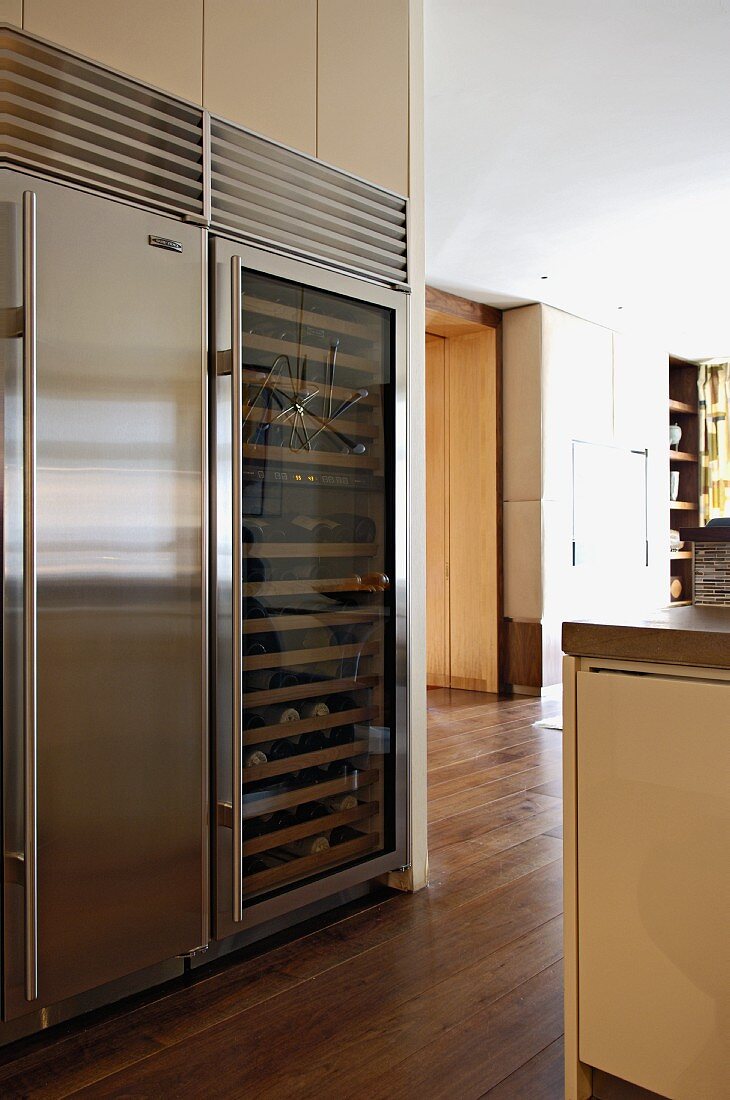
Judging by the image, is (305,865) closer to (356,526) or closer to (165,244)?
(356,526)

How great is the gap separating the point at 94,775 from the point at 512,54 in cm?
280

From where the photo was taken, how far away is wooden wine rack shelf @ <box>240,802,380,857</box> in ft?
7.35

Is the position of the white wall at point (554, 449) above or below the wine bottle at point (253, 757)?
above

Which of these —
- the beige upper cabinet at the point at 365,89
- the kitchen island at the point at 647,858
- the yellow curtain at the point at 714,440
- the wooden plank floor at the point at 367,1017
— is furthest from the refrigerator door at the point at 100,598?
the yellow curtain at the point at 714,440

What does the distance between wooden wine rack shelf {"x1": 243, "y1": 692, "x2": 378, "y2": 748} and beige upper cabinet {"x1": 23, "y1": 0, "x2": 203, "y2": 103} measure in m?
1.56

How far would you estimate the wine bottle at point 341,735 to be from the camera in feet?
8.17

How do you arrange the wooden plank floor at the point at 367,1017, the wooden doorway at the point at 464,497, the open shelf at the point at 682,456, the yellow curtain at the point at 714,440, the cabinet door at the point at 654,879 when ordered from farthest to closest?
1. the yellow curtain at the point at 714,440
2. the open shelf at the point at 682,456
3. the wooden doorway at the point at 464,497
4. the wooden plank floor at the point at 367,1017
5. the cabinet door at the point at 654,879

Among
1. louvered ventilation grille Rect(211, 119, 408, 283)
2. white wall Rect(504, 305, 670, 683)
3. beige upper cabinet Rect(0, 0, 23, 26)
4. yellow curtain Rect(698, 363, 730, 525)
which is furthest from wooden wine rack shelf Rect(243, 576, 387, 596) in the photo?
yellow curtain Rect(698, 363, 730, 525)

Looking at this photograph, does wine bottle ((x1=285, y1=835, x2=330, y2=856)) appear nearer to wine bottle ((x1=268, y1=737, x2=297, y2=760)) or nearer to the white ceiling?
wine bottle ((x1=268, y1=737, x2=297, y2=760))

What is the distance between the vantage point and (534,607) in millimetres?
6277

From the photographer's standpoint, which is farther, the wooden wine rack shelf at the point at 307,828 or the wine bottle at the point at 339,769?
the wine bottle at the point at 339,769

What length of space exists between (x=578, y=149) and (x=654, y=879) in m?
3.40

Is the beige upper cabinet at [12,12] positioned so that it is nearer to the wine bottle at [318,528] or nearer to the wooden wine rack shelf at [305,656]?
the wine bottle at [318,528]

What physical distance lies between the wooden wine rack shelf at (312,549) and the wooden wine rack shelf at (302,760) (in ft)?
1.51
